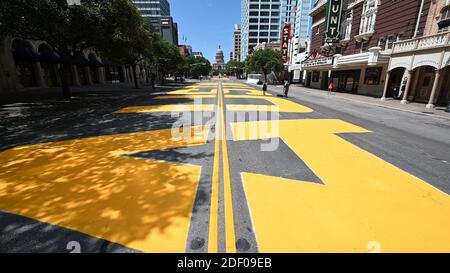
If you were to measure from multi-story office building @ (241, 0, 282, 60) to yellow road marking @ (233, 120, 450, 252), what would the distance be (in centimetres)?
13195

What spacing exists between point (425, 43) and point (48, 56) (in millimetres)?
35040

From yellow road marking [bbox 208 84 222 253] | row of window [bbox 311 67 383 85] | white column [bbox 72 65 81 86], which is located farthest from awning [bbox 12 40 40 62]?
row of window [bbox 311 67 383 85]

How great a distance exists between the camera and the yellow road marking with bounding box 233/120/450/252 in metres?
2.80

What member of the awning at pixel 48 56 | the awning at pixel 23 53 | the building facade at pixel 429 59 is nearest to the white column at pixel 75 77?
the awning at pixel 48 56

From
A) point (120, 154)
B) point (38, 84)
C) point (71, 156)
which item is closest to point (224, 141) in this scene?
point (120, 154)

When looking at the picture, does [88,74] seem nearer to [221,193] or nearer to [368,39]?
[221,193]

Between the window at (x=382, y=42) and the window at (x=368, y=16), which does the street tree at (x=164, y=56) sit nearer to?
the window at (x=368, y=16)

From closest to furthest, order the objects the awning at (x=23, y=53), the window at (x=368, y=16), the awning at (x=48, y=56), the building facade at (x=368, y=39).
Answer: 1. the awning at (x=23, y=53)
2. the building facade at (x=368, y=39)
3. the awning at (x=48, y=56)
4. the window at (x=368, y=16)

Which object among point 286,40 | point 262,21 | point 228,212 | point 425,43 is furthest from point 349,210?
point 262,21

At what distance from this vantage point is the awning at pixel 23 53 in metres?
21.0

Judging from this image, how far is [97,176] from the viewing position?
454cm

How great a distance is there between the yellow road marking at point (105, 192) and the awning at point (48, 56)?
867 inches

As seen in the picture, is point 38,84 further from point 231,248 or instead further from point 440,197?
point 440,197

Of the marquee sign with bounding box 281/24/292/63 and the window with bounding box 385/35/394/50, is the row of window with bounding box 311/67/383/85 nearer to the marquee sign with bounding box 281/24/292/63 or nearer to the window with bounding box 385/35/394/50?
the window with bounding box 385/35/394/50
